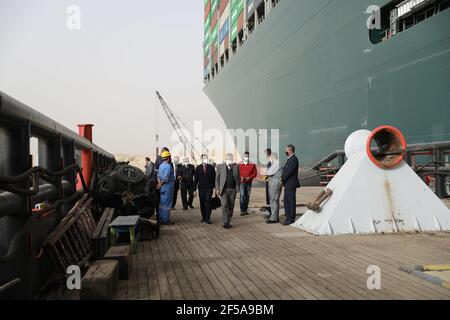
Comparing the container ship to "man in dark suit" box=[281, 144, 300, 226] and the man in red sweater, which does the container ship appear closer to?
the man in red sweater

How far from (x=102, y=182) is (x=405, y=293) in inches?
216

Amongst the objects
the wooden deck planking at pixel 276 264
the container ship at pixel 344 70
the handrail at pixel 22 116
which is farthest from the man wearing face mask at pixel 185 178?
the container ship at pixel 344 70

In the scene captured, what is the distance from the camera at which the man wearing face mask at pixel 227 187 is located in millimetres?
7727

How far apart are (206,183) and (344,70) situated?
12047 millimetres

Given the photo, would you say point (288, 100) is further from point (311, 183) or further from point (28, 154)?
point (28, 154)

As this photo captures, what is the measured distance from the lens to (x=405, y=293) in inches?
137

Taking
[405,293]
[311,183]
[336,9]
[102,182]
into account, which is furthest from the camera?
[311,183]

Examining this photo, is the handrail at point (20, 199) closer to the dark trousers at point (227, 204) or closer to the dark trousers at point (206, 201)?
the dark trousers at point (227, 204)

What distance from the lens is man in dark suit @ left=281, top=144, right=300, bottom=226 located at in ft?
24.9

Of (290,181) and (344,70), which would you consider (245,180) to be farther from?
(344,70)

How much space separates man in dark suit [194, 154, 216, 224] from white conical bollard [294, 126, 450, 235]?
2.21m

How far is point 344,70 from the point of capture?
17.6 metres

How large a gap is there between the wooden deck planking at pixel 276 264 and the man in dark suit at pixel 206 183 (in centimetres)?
104

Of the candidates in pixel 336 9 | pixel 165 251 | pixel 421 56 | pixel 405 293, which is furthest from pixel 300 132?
pixel 405 293
